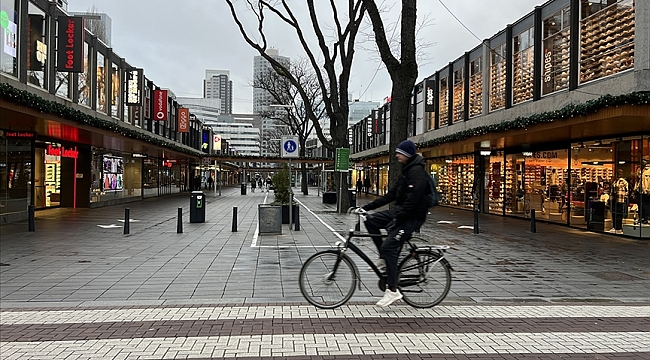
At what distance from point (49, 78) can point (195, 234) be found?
9695mm

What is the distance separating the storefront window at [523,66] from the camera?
62.6 feet

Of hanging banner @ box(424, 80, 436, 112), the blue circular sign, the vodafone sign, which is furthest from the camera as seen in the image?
the vodafone sign

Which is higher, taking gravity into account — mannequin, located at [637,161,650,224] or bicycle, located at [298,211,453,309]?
mannequin, located at [637,161,650,224]

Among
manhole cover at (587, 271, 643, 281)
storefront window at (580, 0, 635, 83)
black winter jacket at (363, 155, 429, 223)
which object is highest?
storefront window at (580, 0, 635, 83)

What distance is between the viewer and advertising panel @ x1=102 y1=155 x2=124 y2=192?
26750 mm

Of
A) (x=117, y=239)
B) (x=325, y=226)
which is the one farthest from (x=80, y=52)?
(x=325, y=226)

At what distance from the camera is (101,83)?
82.7ft

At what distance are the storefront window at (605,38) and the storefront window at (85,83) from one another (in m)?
19.7

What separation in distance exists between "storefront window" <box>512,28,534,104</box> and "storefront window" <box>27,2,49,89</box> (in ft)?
58.1

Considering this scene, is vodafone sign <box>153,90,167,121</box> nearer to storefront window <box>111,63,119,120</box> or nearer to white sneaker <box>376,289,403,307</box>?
storefront window <box>111,63,119,120</box>

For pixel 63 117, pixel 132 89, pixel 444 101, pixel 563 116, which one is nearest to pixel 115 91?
Answer: pixel 132 89

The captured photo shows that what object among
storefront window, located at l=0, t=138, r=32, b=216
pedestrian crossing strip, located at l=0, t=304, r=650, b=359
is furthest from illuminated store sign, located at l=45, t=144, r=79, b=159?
pedestrian crossing strip, located at l=0, t=304, r=650, b=359

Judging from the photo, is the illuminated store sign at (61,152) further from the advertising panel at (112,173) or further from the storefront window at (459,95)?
the storefront window at (459,95)

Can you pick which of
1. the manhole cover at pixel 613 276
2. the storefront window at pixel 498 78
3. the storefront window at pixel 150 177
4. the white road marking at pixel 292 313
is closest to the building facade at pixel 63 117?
the storefront window at pixel 150 177
